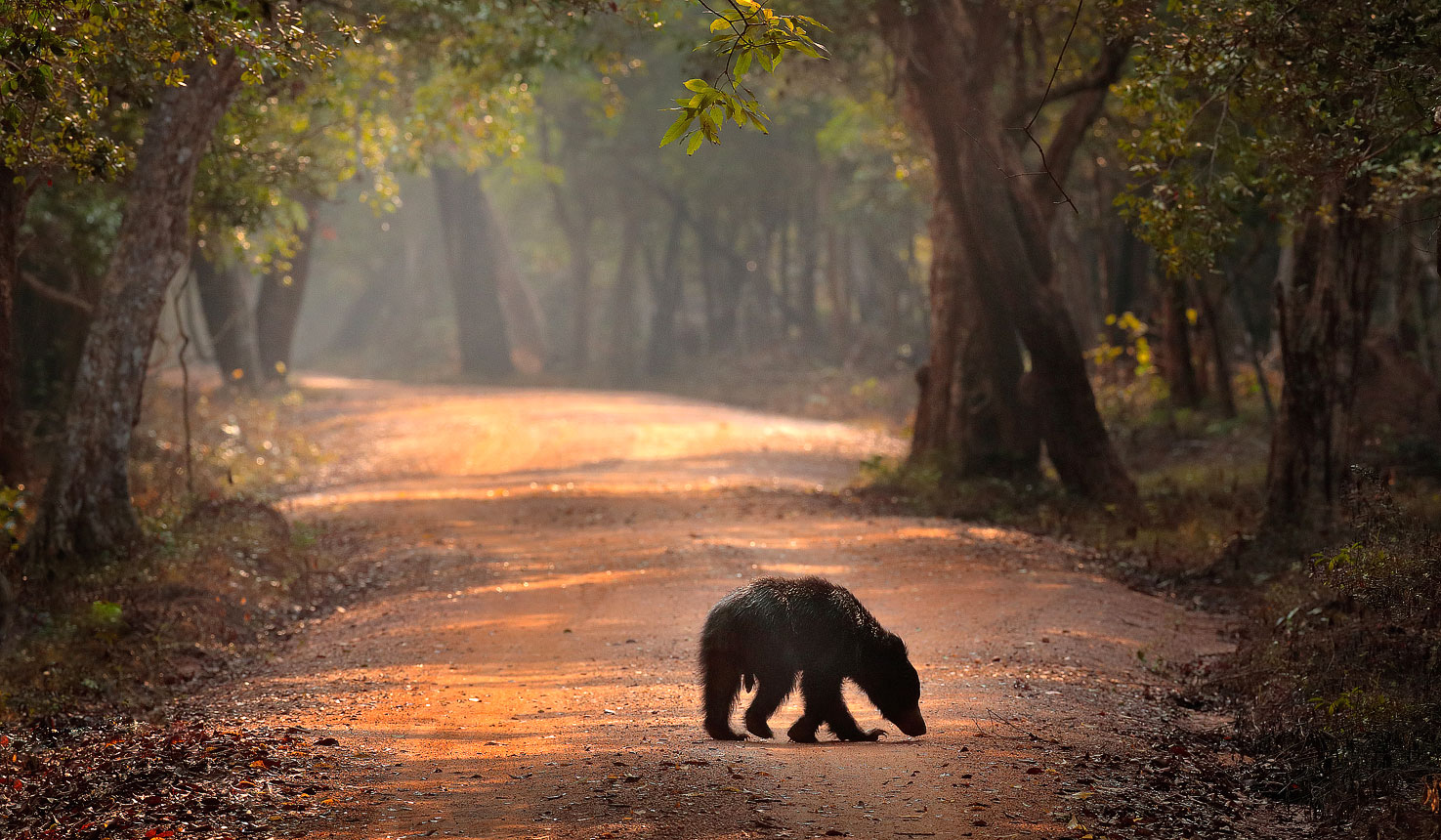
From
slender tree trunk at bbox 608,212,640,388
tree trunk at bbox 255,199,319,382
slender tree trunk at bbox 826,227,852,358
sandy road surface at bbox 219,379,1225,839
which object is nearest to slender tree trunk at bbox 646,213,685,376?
slender tree trunk at bbox 608,212,640,388

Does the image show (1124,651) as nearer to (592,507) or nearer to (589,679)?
(589,679)

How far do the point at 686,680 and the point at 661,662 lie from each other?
484 millimetres

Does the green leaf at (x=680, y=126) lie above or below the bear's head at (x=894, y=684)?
above

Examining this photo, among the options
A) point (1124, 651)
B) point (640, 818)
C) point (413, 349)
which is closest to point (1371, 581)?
point (1124, 651)

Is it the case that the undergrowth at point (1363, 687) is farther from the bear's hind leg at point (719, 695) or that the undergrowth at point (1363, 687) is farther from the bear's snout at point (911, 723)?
the bear's hind leg at point (719, 695)

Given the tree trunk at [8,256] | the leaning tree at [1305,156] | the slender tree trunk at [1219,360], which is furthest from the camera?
the slender tree trunk at [1219,360]

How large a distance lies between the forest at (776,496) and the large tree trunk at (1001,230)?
55mm

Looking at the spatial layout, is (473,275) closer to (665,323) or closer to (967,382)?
(665,323)

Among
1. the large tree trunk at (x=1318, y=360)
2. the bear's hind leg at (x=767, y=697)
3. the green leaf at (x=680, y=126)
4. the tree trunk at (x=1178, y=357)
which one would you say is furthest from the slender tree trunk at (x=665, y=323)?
the green leaf at (x=680, y=126)

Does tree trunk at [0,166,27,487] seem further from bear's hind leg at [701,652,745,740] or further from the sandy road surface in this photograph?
bear's hind leg at [701,652,745,740]

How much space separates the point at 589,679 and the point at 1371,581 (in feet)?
14.6

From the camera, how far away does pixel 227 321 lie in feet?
85.9

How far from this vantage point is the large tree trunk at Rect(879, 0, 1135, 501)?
14570mm

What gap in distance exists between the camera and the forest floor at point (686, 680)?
549cm
